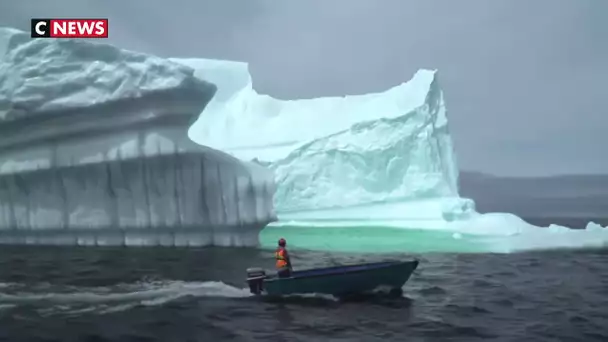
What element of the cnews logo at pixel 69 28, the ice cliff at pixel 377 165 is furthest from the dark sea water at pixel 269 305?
the ice cliff at pixel 377 165

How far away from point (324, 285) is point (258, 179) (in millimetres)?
5954

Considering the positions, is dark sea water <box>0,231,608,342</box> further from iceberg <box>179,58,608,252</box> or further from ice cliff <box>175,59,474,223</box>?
ice cliff <box>175,59,474,223</box>

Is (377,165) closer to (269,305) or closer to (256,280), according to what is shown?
(256,280)

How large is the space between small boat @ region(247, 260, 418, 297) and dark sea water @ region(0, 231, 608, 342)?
0.17m

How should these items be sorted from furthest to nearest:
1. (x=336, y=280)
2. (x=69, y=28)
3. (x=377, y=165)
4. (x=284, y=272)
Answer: (x=377, y=165), (x=69, y=28), (x=284, y=272), (x=336, y=280)

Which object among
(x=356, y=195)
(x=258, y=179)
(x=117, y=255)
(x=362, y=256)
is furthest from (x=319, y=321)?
(x=356, y=195)

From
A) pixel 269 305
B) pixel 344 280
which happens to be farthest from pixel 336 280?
pixel 269 305

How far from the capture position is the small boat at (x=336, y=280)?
8.03 meters

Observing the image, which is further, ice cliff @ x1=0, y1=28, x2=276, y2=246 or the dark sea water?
ice cliff @ x1=0, y1=28, x2=276, y2=246

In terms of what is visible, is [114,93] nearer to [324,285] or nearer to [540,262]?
[324,285]

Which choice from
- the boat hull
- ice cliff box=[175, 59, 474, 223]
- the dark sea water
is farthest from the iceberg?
the boat hull

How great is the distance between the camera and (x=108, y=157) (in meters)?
12.6

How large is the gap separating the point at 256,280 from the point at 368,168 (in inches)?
395

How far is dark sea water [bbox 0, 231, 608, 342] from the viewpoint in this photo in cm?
632
